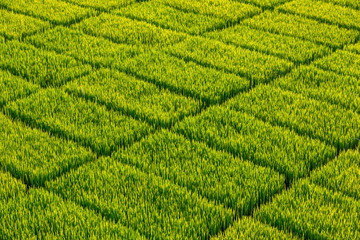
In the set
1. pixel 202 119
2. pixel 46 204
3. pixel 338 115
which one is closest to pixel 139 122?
pixel 202 119

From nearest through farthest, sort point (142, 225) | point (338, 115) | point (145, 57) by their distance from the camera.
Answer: point (142, 225) < point (338, 115) < point (145, 57)

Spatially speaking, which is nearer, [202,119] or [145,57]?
[202,119]

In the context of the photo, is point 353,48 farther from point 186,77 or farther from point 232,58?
point 186,77

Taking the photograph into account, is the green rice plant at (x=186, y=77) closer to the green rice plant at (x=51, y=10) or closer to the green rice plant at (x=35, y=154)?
the green rice plant at (x=35, y=154)

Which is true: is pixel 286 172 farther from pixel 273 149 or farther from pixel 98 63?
pixel 98 63

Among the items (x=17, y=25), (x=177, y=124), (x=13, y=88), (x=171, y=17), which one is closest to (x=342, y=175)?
(x=177, y=124)

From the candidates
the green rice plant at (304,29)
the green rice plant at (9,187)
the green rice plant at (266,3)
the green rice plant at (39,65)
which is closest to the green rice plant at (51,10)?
the green rice plant at (39,65)

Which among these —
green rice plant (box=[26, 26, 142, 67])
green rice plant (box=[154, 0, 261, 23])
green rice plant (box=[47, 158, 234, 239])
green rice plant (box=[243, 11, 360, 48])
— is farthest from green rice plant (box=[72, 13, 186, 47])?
green rice plant (box=[47, 158, 234, 239])
